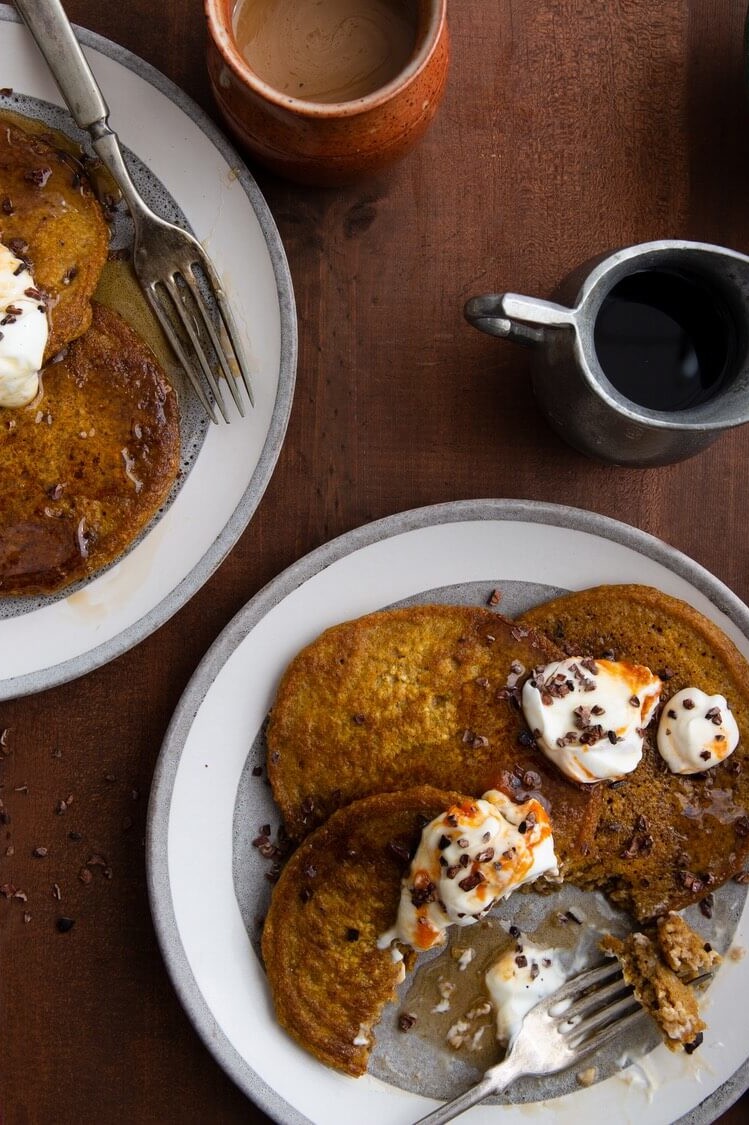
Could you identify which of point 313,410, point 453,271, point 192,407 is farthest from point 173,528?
point 453,271

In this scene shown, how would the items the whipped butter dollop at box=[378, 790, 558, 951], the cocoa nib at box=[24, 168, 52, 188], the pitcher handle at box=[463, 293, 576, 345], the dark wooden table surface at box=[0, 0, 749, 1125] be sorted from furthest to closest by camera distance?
the dark wooden table surface at box=[0, 0, 749, 1125] → the cocoa nib at box=[24, 168, 52, 188] → the whipped butter dollop at box=[378, 790, 558, 951] → the pitcher handle at box=[463, 293, 576, 345]

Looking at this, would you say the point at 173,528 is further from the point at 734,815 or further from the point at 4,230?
the point at 734,815

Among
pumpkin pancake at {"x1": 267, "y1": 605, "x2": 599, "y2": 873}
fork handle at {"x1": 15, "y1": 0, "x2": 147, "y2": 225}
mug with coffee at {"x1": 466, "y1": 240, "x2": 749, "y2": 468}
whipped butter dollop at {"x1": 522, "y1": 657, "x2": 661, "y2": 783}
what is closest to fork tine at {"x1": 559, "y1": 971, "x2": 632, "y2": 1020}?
pumpkin pancake at {"x1": 267, "y1": 605, "x2": 599, "y2": 873}

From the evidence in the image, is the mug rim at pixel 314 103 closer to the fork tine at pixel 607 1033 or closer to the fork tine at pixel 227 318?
the fork tine at pixel 227 318

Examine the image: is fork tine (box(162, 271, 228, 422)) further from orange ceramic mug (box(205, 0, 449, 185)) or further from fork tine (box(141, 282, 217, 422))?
orange ceramic mug (box(205, 0, 449, 185))

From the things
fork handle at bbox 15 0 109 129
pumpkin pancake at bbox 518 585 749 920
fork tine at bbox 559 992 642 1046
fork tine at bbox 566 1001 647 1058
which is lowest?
fork tine at bbox 566 1001 647 1058
